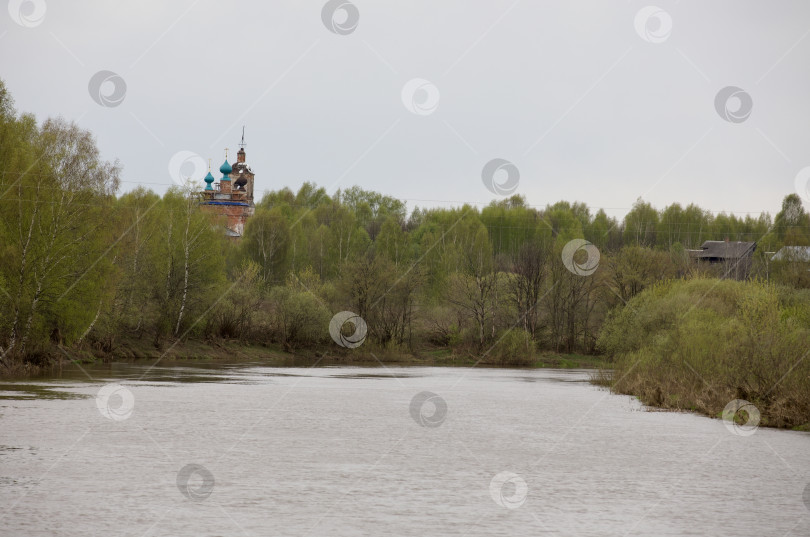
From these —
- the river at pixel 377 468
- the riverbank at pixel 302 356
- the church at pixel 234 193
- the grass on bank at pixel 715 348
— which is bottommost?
the river at pixel 377 468

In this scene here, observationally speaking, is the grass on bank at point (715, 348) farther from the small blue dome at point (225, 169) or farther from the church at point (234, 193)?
the small blue dome at point (225, 169)

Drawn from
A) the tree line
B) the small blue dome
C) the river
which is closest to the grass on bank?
the river

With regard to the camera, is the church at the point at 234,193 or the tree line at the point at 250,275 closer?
the tree line at the point at 250,275

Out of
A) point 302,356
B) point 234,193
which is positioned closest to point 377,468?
point 302,356

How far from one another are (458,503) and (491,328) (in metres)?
68.5

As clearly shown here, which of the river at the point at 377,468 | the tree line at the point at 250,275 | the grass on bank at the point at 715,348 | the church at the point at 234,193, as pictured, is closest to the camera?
the river at the point at 377,468

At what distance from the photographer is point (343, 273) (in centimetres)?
8525

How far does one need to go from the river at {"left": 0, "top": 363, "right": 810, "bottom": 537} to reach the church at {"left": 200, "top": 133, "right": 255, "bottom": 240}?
10805 centimetres

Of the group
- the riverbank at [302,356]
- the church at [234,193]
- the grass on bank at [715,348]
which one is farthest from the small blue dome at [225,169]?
the grass on bank at [715,348]

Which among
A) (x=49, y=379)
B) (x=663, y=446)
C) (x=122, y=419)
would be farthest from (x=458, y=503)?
(x=49, y=379)

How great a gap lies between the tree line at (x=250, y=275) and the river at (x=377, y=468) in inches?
502

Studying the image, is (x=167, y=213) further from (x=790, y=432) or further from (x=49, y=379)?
(x=790, y=432)

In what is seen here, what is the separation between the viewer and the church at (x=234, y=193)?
152m

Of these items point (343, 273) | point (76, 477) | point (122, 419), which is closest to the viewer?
point (76, 477)
